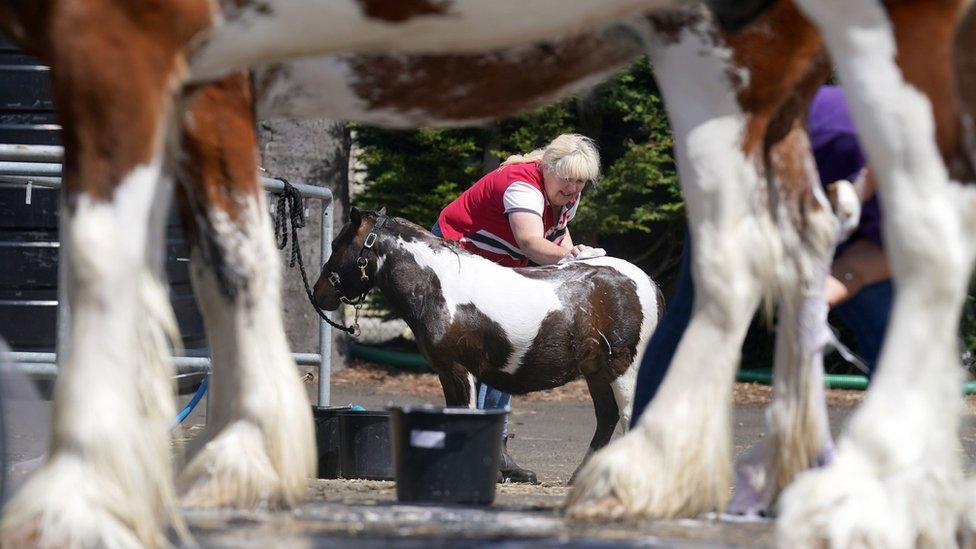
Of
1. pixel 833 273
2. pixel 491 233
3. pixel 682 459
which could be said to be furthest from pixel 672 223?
pixel 682 459

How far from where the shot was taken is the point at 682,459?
293 centimetres

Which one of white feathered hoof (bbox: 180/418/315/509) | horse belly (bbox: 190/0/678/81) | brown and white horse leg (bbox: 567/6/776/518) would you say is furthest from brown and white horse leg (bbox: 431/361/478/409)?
horse belly (bbox: 190/0/678/81)

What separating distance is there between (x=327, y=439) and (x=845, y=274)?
2.68m

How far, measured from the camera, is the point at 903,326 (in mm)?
2557

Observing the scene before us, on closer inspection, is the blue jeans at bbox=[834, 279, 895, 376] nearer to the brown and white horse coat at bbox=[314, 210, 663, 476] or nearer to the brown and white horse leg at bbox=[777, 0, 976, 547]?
the brown and white horse leg at bbox=[777, 0, 976, 547]

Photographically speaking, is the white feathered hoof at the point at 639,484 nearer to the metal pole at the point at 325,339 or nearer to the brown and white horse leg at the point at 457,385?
the brown and white horse leg at the point at 457,385

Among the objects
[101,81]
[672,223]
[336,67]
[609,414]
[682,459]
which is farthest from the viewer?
[672,223]

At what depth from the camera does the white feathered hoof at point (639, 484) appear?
2871 mm

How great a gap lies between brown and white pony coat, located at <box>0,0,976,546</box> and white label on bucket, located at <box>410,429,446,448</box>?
0.27m

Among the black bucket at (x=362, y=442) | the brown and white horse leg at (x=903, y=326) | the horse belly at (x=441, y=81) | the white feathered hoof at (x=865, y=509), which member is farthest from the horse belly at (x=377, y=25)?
the black bucket at (x=362, y=442)

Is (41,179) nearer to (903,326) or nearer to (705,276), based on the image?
(705,276)

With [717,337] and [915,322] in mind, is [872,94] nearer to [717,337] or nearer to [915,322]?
[915,322]

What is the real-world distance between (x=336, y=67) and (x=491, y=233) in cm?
352

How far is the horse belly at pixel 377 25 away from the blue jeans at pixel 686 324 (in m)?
0.86
